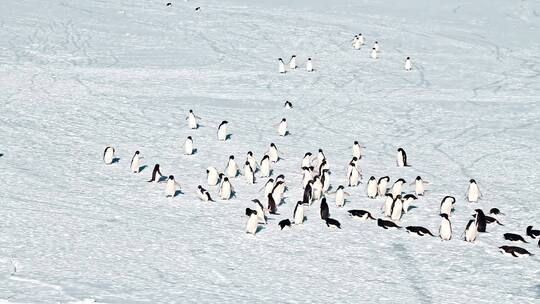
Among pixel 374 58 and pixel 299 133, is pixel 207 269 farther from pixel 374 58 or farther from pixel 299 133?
pixel 374 58

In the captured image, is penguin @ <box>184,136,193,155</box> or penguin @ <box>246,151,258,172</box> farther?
penguin @ <box>184,136,193,155</box>

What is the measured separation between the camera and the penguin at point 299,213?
12461 mm

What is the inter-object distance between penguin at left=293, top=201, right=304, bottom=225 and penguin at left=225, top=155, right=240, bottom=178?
272cm

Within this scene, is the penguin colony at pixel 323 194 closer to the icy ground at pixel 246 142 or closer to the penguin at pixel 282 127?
the icy ground at pixel 246 142

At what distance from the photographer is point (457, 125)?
811 inches

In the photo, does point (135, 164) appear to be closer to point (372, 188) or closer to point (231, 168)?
point (231, 168)

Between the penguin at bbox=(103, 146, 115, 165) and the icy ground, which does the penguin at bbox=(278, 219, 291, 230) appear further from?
the penguin at bbox=(103, 146, 115, 165)

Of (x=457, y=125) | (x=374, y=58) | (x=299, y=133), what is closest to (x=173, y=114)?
(x=299, y=133)

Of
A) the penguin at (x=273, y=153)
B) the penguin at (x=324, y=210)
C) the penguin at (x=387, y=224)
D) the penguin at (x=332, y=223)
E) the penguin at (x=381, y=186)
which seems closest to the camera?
the penguin at (x=332, y=223)

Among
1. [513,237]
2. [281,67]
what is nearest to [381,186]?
[513,237]

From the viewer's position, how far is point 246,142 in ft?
59.4

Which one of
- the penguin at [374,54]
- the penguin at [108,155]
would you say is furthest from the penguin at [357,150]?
the penguin at [374,54]

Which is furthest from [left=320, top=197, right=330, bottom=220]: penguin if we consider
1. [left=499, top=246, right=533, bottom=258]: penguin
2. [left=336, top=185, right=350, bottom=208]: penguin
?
[left=499, top=246, right=533, bottom=258]: penguin

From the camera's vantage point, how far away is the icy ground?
10203mm
